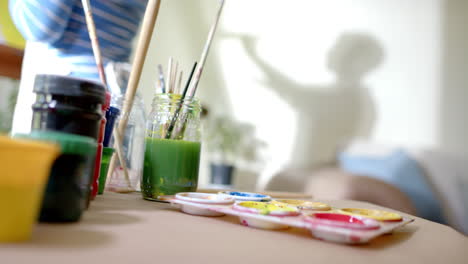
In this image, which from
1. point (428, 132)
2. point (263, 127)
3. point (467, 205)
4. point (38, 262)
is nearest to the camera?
point (38, 262)

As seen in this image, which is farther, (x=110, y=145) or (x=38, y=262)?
(x=110, y=145)

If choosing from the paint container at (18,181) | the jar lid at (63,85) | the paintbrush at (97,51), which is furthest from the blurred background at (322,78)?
the paint container at (18,181)

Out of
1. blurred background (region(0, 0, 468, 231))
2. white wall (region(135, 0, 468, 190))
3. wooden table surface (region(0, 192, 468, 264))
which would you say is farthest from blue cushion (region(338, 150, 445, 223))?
wooden table surface (region(0, 192, 468, 264))

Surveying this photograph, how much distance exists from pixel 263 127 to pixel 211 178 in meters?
0.54

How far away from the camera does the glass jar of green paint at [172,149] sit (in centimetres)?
61

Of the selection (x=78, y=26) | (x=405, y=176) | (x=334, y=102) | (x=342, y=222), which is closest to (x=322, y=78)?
(x=334, y=102)

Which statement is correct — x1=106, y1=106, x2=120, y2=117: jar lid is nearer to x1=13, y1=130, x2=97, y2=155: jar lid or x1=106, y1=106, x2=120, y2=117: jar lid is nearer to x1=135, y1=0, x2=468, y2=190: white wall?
x1=13, y1=130, x2=97, y2=155: jar lid

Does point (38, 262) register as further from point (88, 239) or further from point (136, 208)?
point (136, 208)

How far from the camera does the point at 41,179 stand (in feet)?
1.01

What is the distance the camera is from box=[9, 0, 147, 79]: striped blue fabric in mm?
866

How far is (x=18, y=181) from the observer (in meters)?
0.29

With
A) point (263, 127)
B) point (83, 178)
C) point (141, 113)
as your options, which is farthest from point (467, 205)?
point (83, 178)

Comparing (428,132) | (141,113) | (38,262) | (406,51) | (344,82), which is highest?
(406,51)

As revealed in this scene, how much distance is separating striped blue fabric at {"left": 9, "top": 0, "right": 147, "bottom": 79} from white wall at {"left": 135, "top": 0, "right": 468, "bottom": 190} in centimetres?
107
